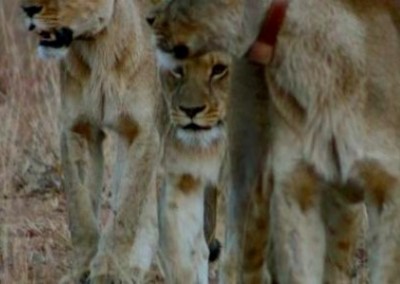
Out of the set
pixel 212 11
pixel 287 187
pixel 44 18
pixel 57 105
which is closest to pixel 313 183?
pixel 287 187

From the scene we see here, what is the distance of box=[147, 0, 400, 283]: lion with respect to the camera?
5.84 m

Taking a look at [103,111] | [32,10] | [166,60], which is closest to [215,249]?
[103,111]

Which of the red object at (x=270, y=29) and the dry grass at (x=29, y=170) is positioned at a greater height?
the red object at (x=270, y=29)

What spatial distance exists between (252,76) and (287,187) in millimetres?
410

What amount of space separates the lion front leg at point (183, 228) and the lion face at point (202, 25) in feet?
4.12

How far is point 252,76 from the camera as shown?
616cm

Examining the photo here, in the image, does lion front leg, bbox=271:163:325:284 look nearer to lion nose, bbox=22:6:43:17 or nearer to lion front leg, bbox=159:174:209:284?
lion front leg, bbox=159:174:209:284

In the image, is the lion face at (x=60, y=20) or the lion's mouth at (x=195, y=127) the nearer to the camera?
the lion's mouth at (x=195, y=127)

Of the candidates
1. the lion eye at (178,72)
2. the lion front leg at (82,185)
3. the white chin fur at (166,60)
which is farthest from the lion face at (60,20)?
the white chin fur at (166,60)

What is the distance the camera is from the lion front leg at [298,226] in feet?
19.4

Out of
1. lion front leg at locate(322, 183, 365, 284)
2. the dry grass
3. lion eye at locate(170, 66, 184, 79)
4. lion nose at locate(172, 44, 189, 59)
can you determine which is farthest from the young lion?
lion nose at locate(172, 44, 189, 59)

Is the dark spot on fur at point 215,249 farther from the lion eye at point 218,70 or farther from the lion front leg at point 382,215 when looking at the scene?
the lion front leg at point 382,215

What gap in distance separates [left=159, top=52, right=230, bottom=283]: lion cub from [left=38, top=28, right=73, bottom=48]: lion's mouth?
59cm

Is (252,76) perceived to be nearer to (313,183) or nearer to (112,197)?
(313,183)
